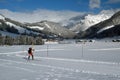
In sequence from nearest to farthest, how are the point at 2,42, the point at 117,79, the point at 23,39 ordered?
the point at 117,79 < the point at 2,42 < the point at 23,39

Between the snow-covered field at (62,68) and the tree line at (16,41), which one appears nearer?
the snow-covered field at (62,68)

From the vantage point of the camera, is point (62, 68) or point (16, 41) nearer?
point (62, 68)

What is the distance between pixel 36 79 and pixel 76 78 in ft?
9.59

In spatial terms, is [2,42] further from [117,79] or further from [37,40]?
[117,79]

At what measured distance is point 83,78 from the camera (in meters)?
17.2

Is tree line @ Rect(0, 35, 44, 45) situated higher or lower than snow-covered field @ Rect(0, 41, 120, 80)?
higher

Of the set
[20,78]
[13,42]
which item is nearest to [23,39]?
[13,42]

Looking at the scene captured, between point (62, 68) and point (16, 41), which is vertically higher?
point (16, 41)

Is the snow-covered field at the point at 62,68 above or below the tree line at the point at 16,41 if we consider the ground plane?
below

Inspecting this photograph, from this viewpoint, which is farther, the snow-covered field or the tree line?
the tree line

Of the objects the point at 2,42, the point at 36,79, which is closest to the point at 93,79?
the point at 36,79

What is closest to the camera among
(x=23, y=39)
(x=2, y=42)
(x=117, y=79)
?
(x=117, y=79)

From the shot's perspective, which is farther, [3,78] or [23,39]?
[23,39]

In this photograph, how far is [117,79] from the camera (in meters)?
16.6
